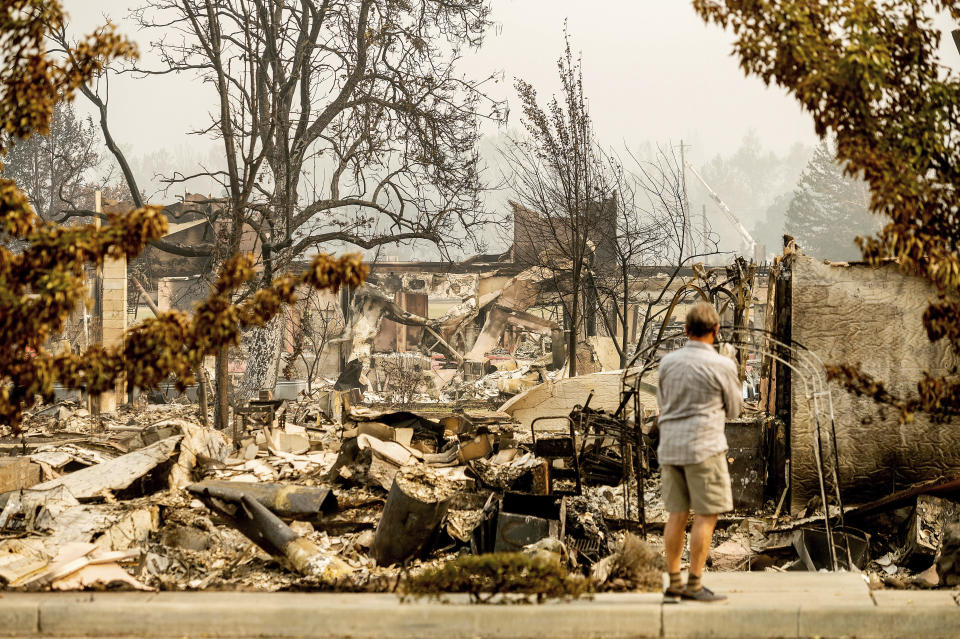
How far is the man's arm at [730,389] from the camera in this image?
5.05m

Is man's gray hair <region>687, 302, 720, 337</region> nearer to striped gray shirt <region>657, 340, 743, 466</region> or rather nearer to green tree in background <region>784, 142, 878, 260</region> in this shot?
striped gray shirt <region>657, 340, 743, 466</region>

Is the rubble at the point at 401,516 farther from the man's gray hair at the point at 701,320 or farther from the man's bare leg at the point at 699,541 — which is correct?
the man's gray hair at the point at 701,320

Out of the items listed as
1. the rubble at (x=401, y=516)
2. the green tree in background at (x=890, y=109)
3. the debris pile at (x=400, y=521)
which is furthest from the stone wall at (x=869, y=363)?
the green tree in background at (x=890, y=109)

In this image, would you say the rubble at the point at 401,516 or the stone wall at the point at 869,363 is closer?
the rubble at the point at 401,516

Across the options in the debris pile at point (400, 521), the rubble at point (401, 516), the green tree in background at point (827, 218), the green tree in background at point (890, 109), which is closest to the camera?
the green tree in background at point (890, 109)

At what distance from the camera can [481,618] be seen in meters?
4.63

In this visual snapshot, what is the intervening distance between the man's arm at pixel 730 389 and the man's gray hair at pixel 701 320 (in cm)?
22

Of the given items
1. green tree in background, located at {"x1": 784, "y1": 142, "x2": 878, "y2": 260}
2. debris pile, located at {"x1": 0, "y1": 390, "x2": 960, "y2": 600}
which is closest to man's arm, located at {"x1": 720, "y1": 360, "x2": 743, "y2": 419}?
debris pile, located at {"x1": 0, "y1": 390, "x2": 960, "y2": 600}

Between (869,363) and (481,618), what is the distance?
21.4 feet

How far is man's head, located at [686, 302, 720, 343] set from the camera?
5152 millimetres

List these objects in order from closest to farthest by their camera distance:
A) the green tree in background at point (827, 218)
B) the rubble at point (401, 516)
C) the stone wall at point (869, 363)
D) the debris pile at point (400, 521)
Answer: the debris pile at point (400, 521), the rubble at point (401, 516), the stone wall at point (869, 363), the green tree in background at point (827, 218)

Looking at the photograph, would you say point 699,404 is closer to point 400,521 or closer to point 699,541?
point 699,541

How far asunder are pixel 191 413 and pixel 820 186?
54423 millimetres

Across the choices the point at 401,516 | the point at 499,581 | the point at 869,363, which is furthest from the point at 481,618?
the point at 869,363
